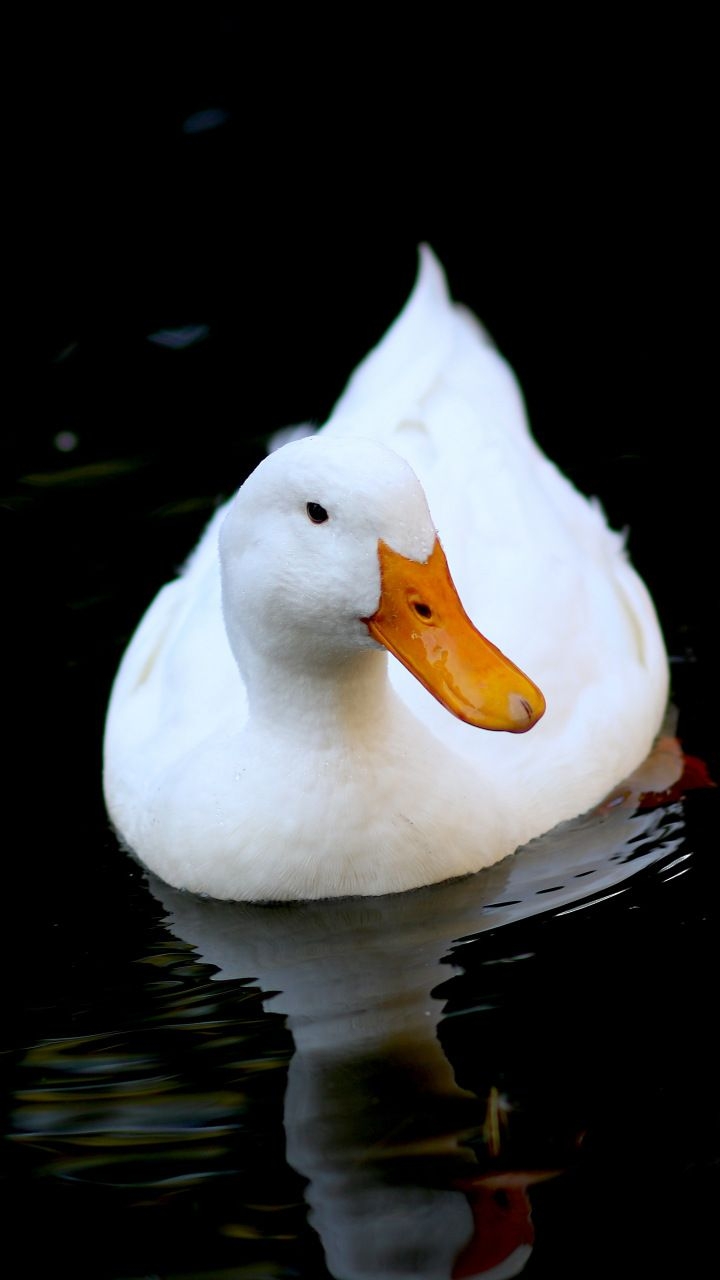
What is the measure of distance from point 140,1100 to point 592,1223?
975 millimetres

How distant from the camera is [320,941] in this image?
4082 millimetres

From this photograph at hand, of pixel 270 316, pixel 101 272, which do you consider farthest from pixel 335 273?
pixel 101 272

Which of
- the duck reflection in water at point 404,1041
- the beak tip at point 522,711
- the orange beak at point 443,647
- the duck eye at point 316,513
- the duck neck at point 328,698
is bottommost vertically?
the duck reflection in water at point 404,1041

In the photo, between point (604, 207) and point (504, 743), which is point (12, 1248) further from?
point (604, 207)

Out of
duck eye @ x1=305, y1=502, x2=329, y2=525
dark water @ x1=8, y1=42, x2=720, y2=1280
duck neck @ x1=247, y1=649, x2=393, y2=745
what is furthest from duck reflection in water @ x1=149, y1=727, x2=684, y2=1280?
duck eye @ x1=305, y1=502, x2=329, y2=525

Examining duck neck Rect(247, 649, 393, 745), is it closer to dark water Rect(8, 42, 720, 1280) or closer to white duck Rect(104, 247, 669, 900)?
white duck Rect(104, 247, 669, 900)

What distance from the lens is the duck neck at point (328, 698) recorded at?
4.05 metres

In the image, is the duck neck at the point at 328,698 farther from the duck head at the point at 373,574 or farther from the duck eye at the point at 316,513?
the duck eye at the point at 316,513

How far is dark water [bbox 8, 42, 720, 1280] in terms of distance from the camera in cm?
312

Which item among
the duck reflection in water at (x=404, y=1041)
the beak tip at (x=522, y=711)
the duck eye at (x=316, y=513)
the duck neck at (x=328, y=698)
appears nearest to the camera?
the duck reflection in water at (x=404, y=1041)

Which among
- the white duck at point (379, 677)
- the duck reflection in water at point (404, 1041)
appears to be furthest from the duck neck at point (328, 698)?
the duck reflection in water at point (404, 1041)

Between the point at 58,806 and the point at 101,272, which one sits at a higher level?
the point at 101,272

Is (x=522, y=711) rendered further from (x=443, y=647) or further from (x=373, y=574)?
(x=373, y=574)

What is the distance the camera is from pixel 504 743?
4.50 metres
